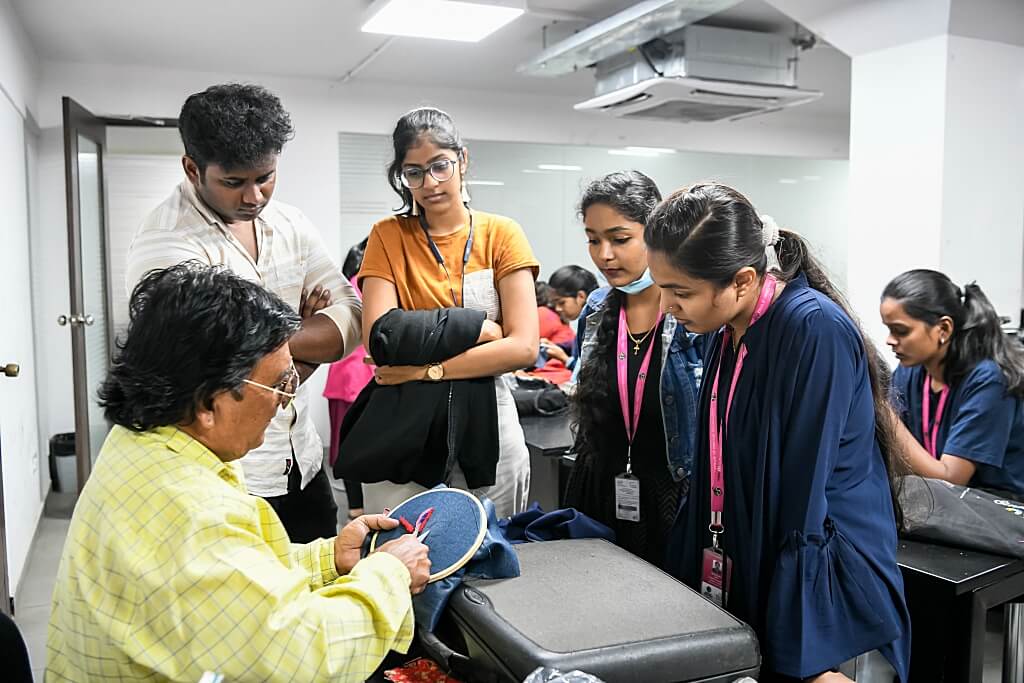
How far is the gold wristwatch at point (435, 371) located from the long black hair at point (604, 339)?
364 millimetres

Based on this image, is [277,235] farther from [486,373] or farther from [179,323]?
[179,323]

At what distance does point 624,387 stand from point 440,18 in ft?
8.59

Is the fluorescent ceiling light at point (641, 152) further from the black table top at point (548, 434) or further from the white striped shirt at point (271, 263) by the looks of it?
the white striped shirt at point (271, 263)

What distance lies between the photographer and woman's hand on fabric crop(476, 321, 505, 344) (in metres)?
1.90

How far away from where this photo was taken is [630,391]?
6.42 ft

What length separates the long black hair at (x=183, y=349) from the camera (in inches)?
45.1

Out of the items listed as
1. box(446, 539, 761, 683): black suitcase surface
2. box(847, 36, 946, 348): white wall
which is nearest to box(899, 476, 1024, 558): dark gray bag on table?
box(446, 539, 761, 683): black suitcase surface

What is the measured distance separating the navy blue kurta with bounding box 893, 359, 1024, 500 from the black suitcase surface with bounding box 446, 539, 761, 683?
1.44 m

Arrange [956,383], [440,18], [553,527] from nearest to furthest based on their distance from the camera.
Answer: [553,527], [956,383], [440,18]

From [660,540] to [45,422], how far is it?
4.46 m

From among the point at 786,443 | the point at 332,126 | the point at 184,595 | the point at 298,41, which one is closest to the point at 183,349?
the point at 184,595

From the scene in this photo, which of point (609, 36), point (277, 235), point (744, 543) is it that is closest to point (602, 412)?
point (744, 543)

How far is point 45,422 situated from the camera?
5117 millimetres

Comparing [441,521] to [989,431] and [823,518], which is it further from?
[989,431]
